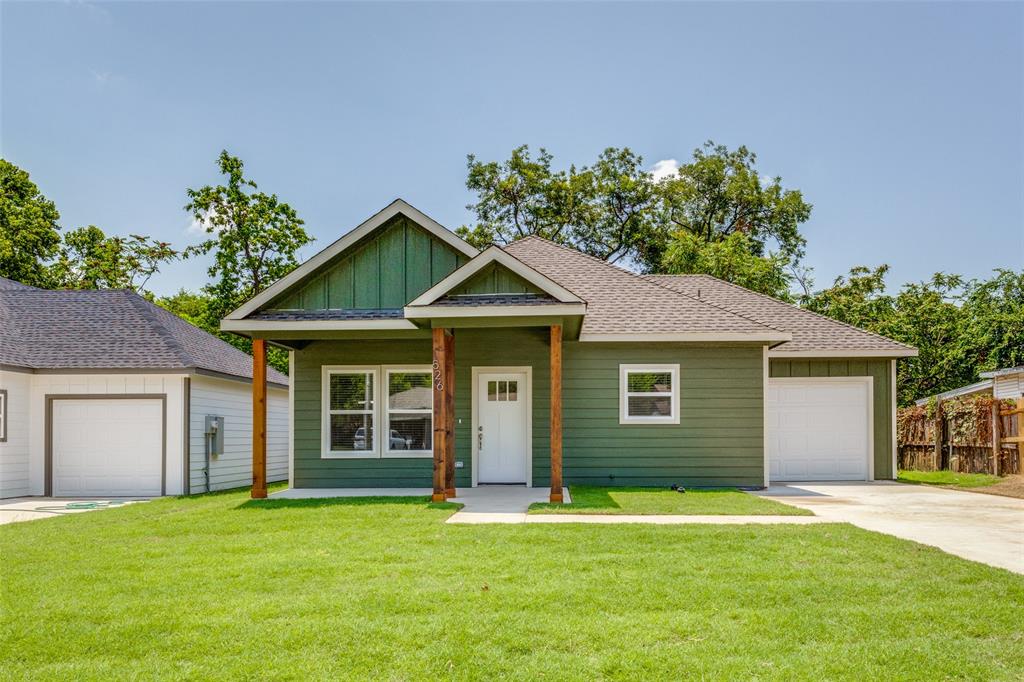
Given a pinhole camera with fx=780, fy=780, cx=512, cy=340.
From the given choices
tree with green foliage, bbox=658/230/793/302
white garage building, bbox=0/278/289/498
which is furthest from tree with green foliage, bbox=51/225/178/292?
tree with green foliage, bbox=658/230/793/302

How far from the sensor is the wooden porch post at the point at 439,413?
11.1 metres

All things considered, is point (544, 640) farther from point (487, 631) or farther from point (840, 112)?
point (840, 112)

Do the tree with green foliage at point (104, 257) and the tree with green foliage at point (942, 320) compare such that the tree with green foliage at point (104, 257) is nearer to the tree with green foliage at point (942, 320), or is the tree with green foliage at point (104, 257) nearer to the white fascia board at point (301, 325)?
the white fascia board at point (301, 325)

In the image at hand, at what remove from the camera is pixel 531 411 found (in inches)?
546

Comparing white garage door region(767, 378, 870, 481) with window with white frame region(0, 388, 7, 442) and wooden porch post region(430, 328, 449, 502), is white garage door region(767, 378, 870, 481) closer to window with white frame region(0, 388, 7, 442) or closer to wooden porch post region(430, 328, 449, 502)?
wooden porch post region(430, 328, 449, 502)

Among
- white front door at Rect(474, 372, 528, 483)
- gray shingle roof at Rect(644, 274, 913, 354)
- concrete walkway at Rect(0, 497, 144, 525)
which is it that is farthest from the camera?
gray shingle roof at Rect(644, 274, 913, 354)

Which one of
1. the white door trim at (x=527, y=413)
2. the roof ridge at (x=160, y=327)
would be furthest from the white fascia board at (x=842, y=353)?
the roof ridge at (x=160, y=327)

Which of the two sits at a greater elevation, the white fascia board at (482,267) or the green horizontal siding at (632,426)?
the white fascia board at (482,267)

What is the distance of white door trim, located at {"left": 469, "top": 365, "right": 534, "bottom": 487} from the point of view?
545 inches

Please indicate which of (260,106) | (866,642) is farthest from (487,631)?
(260,106)

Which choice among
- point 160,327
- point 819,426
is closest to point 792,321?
point 819,426

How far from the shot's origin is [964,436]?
57.2 feet

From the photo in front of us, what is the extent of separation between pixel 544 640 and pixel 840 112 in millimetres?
17278

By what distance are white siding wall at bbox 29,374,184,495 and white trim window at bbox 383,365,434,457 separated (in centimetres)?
397
